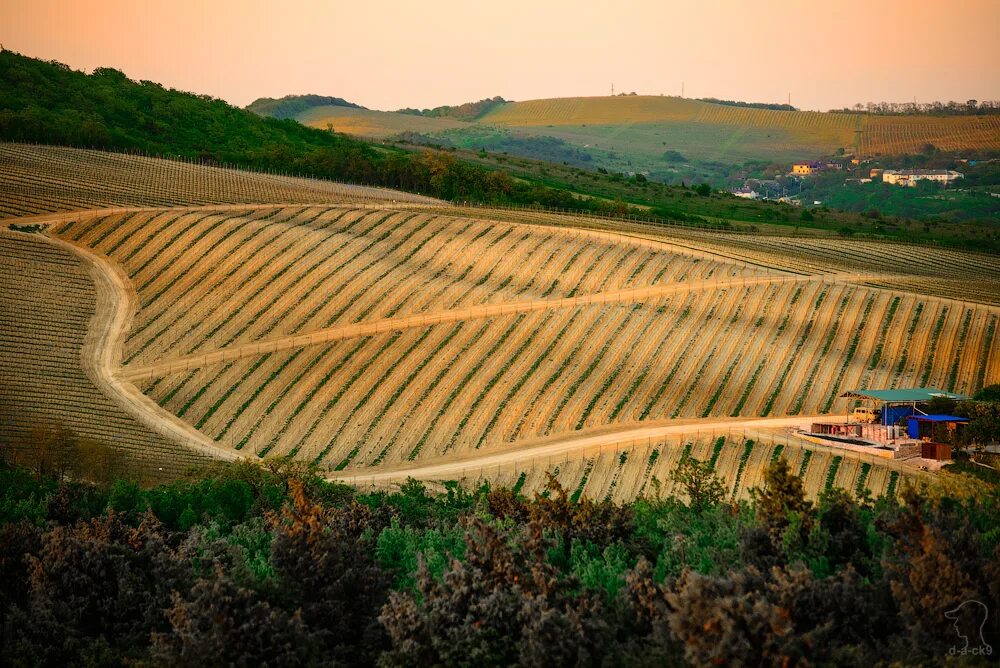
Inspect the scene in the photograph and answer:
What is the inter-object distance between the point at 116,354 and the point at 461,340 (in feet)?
78.9

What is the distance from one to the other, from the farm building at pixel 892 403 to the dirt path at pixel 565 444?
3524 mm

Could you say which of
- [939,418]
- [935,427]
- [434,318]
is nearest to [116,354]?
[434,318]

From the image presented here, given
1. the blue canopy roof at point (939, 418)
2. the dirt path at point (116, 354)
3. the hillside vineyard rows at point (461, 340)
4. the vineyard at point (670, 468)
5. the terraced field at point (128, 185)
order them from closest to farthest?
the vineyard at point (670, 468) < the blue canopy roof at point (939, 418) < the hillside vineyard rows at point (461, 340) < the dirt path at point (116, 354) < the terraced field at point (128, 185)

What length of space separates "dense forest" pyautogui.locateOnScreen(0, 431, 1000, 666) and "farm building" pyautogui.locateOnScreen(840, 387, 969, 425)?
13.5 m

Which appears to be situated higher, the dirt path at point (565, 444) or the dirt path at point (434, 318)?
the dirt path at point (434, 318)

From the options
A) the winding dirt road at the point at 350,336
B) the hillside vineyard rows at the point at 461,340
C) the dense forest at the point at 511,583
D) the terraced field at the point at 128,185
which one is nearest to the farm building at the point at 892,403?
the hillside vineyard rows at the point at 461,340

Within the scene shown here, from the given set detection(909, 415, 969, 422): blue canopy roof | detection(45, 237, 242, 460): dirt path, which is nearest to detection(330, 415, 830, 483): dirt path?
detection(909, 415, 969, 422): blue canopy roof

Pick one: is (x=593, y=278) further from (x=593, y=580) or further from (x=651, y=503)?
(x=593, y=580)

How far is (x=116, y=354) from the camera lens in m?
86.0

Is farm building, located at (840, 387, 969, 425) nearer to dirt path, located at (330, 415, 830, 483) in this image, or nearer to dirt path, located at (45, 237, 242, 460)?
dirt path, located at (330, 415, 830, 483)

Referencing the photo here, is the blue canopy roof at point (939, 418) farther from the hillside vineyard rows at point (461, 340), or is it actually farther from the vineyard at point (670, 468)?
the hillside vineyard rows at point (461, 340)

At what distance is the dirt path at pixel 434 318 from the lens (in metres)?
85.2

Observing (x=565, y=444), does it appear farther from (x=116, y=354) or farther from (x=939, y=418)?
(x=116, y=354)

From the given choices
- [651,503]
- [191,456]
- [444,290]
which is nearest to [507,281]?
[444,290]
